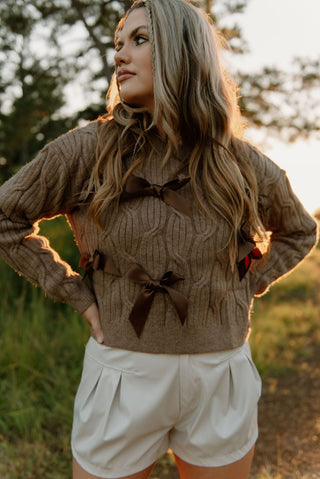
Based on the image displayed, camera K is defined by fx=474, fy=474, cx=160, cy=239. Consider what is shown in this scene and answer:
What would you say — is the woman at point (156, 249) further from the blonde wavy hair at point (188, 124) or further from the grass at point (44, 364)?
the grass at point (44, 364)

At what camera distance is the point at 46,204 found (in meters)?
1.53

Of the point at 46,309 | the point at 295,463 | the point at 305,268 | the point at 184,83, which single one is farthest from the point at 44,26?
the point at 305,268

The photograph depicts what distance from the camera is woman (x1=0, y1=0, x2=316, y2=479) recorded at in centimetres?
147

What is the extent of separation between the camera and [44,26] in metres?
4.75

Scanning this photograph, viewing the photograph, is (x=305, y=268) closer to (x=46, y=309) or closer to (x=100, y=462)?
(x=46, y=309)

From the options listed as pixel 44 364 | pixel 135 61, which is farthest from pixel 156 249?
pixel 44 364

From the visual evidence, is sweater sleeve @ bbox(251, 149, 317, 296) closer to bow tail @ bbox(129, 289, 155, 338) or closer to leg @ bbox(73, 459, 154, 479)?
bow tail @ bbox(129, 289, 155, 338)

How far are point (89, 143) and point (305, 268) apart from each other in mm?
6968

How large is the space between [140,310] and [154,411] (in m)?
0.31

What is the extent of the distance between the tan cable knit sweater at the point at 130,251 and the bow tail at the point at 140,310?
3cm

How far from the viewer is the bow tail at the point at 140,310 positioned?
4.77 ft

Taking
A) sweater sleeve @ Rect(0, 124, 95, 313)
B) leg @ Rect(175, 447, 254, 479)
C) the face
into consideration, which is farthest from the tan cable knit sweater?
leg @ Rect(175, 447, 254, 479)

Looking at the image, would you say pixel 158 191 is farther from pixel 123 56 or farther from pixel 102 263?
pixel 123 56

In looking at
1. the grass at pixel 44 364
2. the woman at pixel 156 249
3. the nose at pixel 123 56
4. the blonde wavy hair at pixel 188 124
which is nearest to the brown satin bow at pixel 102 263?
the woman at pixel 156 249
